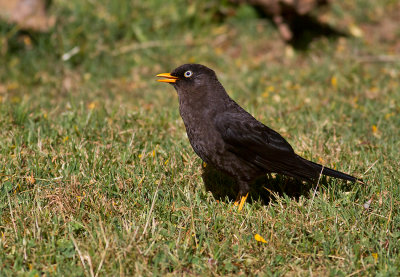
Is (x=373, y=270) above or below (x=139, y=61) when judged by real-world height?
below

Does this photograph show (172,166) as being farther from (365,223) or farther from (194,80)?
(365,223)

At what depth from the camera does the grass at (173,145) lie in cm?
342

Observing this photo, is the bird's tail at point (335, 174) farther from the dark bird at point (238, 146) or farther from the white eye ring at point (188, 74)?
the white eye ring at point (188, 74)

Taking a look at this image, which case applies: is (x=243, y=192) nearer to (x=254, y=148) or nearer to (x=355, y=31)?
(x=254, y=148)

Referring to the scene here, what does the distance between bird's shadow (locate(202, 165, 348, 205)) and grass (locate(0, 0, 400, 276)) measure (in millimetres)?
105

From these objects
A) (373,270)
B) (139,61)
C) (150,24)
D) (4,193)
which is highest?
(150,24)

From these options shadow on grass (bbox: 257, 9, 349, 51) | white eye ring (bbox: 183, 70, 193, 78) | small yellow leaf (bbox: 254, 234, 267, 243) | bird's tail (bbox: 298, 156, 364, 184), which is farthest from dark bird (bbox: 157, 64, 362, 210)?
shadow on grass (bbox: 257, 9, 349, 51)

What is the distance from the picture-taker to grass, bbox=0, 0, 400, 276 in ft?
11.2

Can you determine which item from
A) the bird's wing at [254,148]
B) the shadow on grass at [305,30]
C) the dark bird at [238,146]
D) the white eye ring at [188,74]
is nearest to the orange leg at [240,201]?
the dark bird at [238,146]

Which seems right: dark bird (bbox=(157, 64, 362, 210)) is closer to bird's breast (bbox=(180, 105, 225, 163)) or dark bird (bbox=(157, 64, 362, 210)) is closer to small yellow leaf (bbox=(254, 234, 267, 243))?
bird's breast (bbox=(180, 105, 225, 163))

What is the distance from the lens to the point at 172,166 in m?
4.63

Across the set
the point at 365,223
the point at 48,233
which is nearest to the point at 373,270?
the point at 365,223

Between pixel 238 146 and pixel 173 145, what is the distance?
4.12 ft

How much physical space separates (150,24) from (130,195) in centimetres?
535
